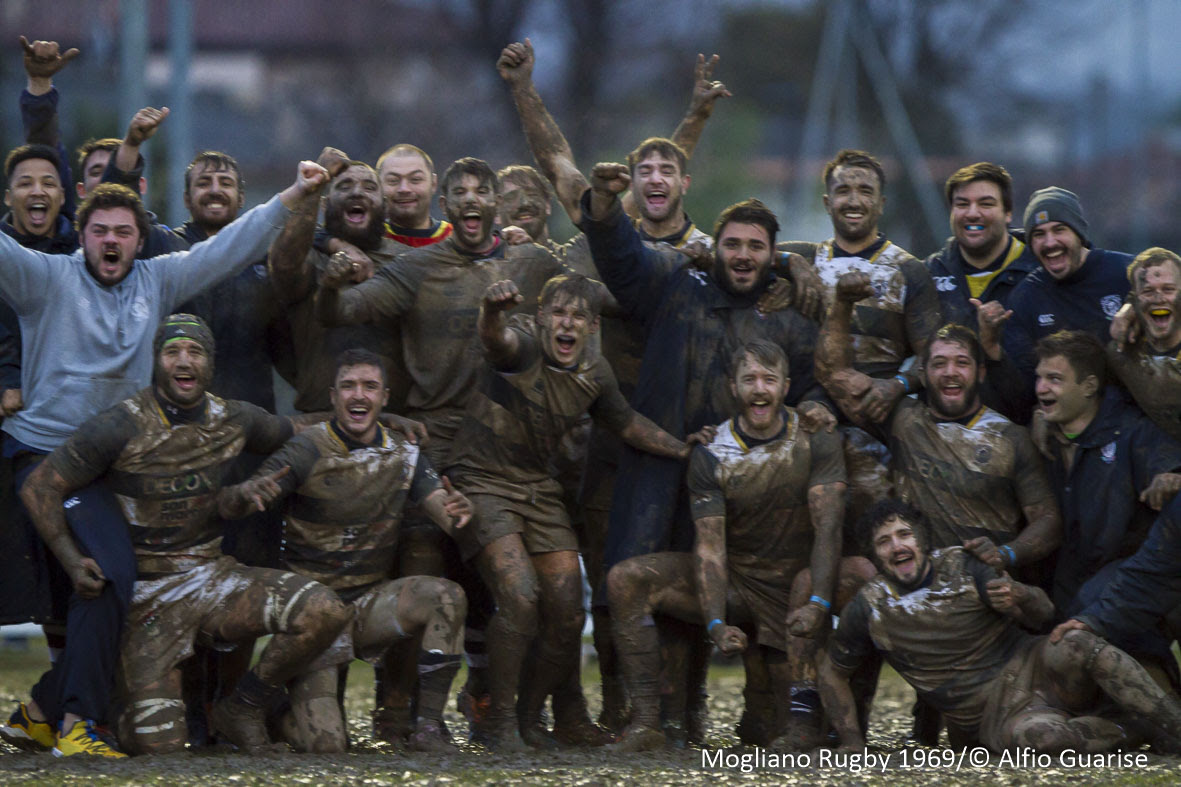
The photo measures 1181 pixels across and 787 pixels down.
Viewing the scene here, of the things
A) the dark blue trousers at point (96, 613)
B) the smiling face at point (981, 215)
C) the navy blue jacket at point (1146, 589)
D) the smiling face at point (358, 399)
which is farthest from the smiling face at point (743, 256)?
the dark blue trousers at point (96, 613)

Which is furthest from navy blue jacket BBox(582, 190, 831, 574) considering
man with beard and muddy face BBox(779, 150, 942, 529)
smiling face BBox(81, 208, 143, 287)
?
smiling face BBox(81, 208, 143, 287)

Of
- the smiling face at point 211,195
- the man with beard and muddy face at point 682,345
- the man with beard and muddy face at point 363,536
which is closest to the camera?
the man with beard and muddy face at point 363,536

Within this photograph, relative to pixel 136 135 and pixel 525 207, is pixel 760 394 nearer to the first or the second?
pixel 525 207

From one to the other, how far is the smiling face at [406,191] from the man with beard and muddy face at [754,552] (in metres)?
1.72

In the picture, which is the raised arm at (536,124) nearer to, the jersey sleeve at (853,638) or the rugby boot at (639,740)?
the jersey sleeve at (853,638)

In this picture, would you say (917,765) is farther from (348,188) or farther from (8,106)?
(8,106)

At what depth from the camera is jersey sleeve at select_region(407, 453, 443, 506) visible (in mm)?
7594

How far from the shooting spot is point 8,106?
27641 millimetres

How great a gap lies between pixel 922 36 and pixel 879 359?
881 inches

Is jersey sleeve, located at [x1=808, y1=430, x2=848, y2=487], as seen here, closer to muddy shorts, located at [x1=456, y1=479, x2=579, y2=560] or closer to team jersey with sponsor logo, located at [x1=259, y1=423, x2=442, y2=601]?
muddy shorts, located at [x1=456, y1=479, x2=579, y2=560]

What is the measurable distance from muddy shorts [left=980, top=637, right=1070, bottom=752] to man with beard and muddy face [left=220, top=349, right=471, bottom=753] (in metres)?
2.21

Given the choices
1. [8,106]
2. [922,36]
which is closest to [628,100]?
[922,36]

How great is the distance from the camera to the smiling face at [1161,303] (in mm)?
7465

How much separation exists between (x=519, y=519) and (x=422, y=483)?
47 cm
